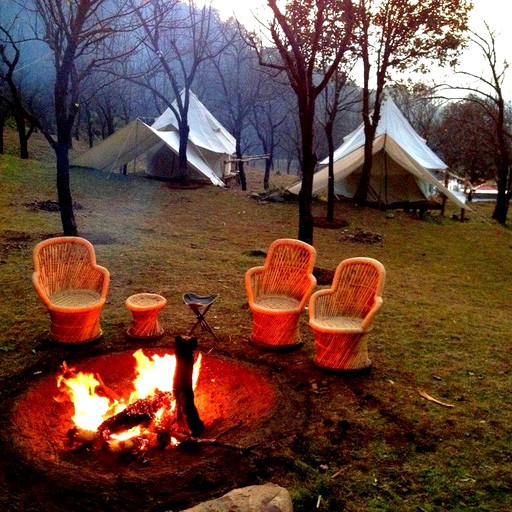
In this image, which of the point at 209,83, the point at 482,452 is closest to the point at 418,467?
the point at 482,452

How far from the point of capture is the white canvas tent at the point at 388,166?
14.6 m

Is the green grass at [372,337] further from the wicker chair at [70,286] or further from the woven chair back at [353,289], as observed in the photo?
the woven chair back at [353,289]

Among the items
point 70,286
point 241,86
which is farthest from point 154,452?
point 241,86

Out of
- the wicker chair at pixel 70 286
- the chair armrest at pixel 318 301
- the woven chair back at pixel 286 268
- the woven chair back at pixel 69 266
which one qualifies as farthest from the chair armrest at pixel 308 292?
the woven chair back at pixel 69 266

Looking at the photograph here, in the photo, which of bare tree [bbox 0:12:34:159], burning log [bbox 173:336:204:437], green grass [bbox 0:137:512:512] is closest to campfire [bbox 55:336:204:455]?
burning log [bbox 173:336:204:437]

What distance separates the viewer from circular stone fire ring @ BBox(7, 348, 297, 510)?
2.75 metres

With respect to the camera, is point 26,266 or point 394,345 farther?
point 26,266

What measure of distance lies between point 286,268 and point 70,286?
218 centimetres

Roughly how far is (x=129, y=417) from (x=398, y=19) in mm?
12750

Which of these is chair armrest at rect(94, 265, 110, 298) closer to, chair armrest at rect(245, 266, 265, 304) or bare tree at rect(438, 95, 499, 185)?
chair armrest at rect(245, 266, 265, 304)

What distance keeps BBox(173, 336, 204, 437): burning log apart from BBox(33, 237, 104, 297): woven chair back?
194 cm

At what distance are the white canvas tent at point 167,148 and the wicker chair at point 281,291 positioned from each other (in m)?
11.4

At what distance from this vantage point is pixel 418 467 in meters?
3.08

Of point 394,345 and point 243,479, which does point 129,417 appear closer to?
point 243,479
